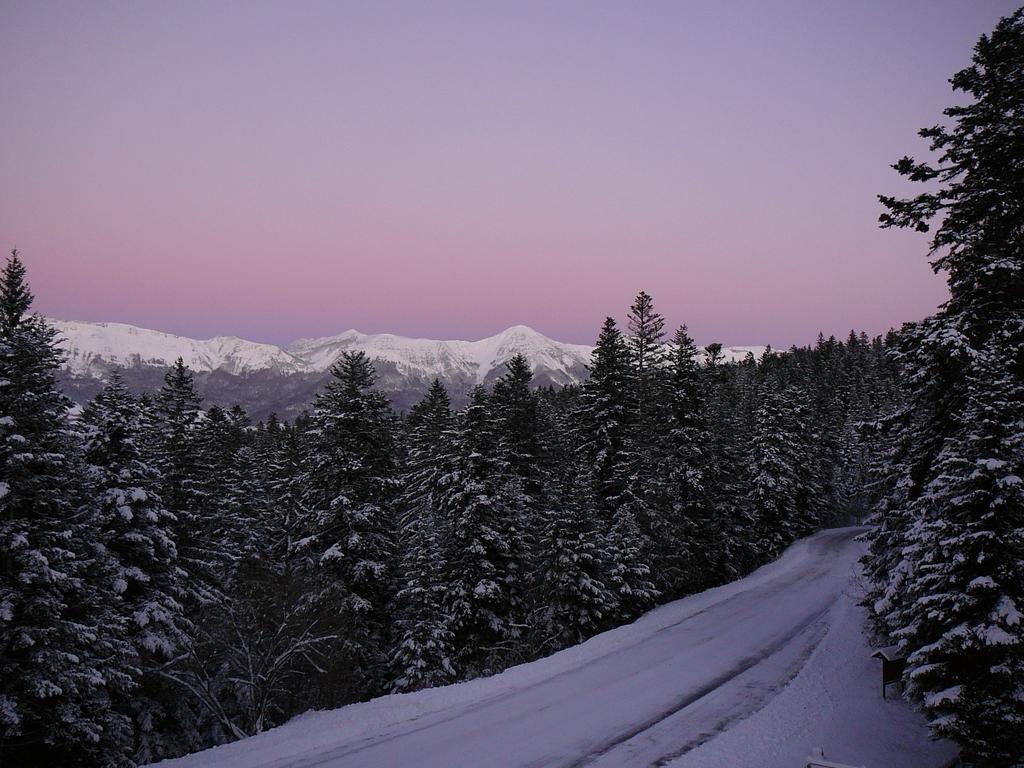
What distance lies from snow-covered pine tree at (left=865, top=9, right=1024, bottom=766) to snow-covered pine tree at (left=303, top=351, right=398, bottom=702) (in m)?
19.6

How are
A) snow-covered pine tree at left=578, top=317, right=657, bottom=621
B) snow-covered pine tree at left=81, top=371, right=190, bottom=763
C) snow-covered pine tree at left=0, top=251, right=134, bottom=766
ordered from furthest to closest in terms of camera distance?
1. snow-covered pine tree at left=578, top=317, right=657, bottom=621
2. snow-covered pine tree at left=81, top=371, right=190, bottom=763
3. snow-covered pine tree at left=0, top=251, right=134, bottom=766

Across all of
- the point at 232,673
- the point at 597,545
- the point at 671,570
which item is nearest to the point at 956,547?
the point at 597,545

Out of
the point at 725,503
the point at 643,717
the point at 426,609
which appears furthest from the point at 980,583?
the point at 725,503

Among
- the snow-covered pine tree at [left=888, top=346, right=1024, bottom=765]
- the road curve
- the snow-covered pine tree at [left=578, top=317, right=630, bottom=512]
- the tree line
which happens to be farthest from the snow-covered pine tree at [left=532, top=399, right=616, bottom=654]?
the snow-covered pine tree at [left=888, top=346, right=1024, bottom=765]

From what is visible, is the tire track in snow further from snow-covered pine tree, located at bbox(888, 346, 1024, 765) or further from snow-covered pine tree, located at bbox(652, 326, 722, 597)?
snow-covered pine tree, located at bbox(652, 326, 722, 597)

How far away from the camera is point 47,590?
52.4ft

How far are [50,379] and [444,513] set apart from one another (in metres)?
16.6

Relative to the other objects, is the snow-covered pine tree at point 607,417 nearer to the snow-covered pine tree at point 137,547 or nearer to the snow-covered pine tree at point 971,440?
the snow-covered pine tree at point 971,440

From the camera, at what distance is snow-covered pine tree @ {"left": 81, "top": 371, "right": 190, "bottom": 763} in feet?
68.6

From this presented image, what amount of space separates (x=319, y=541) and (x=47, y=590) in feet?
38.3

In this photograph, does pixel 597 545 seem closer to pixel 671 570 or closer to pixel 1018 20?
pixel 671 570

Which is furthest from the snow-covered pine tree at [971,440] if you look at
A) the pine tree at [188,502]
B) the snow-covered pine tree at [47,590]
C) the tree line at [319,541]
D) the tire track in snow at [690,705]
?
the pine tree at [188,502]

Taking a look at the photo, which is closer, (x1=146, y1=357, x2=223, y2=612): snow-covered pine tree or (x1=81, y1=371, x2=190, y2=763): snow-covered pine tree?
(x1=81, y1=371, x2=190, y2=763): snow-covered pine tree

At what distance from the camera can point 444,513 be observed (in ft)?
94.5
